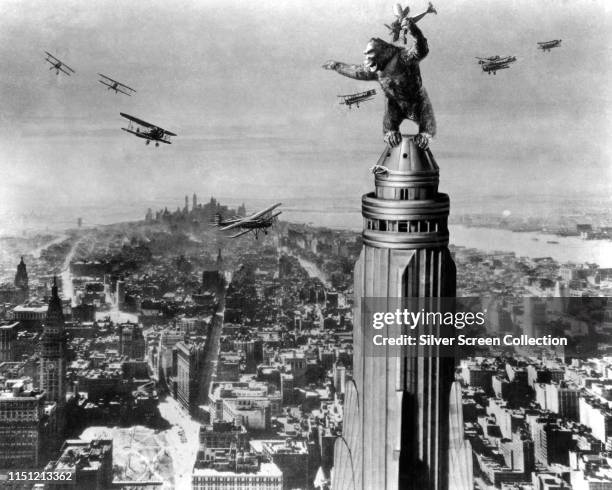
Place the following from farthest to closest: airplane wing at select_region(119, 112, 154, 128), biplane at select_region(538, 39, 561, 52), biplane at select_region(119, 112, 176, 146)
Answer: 1. biplane at select_region(119, 112, 176, 146)
2. airplane wing at select_region(119, 112, 154, 128)
3. biplane at select_region(538, 39, 561, 52)

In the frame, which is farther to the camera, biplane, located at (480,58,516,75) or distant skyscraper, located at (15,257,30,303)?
distant skyscraper, located at (15,257,30,303)

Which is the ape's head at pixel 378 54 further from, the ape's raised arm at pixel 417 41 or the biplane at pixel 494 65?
the biplane at pixel 494 65

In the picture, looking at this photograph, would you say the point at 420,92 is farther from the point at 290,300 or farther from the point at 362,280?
the point at 290,300

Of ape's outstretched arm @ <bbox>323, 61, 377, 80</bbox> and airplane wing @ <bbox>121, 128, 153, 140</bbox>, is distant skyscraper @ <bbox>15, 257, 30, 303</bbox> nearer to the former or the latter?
airplane wing @ <bbox>121, 128, 153, 140</bbox>

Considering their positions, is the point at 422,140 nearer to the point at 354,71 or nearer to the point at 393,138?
the point at 393,138

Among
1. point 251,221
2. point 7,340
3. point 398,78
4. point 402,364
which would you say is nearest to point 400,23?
point 398,78

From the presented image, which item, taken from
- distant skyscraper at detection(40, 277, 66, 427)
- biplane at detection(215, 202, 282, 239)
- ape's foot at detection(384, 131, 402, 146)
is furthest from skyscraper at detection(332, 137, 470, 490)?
distant skyscraper at detection(40, 277, 66, 427)

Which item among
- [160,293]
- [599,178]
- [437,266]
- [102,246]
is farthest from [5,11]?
[599,178]

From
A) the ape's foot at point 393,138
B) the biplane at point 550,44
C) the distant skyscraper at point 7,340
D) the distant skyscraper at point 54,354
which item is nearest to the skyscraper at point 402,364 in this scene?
the ape's foot at point 393,138
